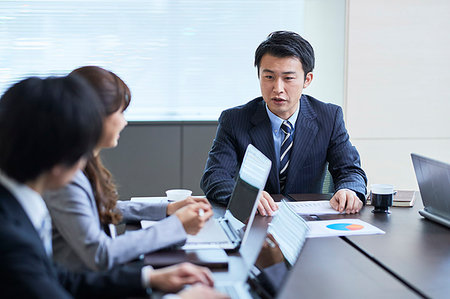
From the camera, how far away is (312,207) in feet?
7.64

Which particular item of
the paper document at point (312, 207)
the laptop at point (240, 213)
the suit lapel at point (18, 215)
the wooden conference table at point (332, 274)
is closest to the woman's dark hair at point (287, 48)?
the paper document at point (312, 207)

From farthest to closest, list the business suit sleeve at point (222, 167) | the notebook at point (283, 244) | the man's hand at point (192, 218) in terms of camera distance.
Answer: the business suit sleeve at point (222, 167)
the man's hand at point (192, 218)
the notebook at point (283, 244)

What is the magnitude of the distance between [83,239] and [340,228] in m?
0.96

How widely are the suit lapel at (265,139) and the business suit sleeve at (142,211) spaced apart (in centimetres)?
79

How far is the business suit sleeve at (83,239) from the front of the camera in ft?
5.11

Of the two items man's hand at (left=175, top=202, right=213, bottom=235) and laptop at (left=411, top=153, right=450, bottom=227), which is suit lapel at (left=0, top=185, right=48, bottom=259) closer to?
man's hand at (left=175, top=202, right=213, bottom=235)

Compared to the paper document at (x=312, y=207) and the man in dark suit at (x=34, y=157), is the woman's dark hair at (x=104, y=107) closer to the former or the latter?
the man in dark suit at (x=34, y=157)

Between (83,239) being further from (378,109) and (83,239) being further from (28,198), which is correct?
(378,109)

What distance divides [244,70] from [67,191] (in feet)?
9.84

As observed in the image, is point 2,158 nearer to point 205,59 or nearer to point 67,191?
point 67,191

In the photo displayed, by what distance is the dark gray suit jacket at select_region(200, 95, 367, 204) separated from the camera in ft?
9.00

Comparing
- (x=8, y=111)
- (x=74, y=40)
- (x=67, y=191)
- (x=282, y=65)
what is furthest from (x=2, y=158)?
(x=74, y=40)

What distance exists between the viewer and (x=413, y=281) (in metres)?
1.50

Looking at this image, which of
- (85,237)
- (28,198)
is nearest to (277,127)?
(85,237)
